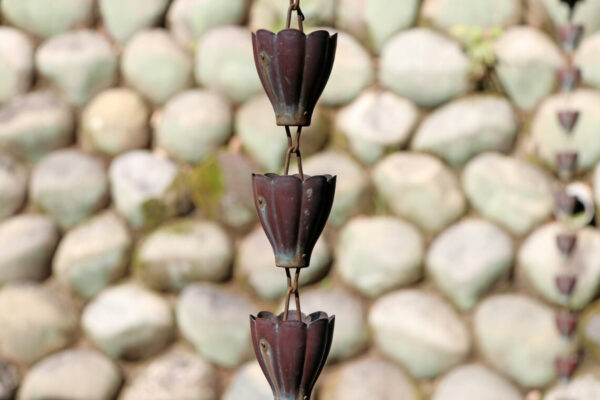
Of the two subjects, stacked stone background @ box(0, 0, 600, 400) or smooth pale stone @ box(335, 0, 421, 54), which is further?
smooth pale stone @ box(335, 0, 421, 54)

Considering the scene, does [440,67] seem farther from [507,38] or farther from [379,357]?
[379,357]

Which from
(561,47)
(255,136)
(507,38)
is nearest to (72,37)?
(255,136)

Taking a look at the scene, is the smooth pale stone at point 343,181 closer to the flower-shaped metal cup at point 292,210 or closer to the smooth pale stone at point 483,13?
the smooth pale stone at point 483,13

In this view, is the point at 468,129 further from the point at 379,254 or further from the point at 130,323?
the point at 130,323

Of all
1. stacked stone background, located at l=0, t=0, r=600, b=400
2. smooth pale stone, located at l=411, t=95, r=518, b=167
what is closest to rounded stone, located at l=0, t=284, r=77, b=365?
stacked stone background, located at l=0, t=0, r=600, b=400

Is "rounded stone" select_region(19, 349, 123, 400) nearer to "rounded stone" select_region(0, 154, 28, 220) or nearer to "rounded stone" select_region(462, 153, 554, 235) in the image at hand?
"rounded stone" select_region(0, 154, 28, 220)

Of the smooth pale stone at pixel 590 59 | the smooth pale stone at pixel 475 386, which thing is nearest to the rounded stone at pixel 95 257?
the smooth pale stone at pixel 475 386

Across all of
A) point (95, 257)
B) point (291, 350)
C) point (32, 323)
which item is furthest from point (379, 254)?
point (291, 350)
